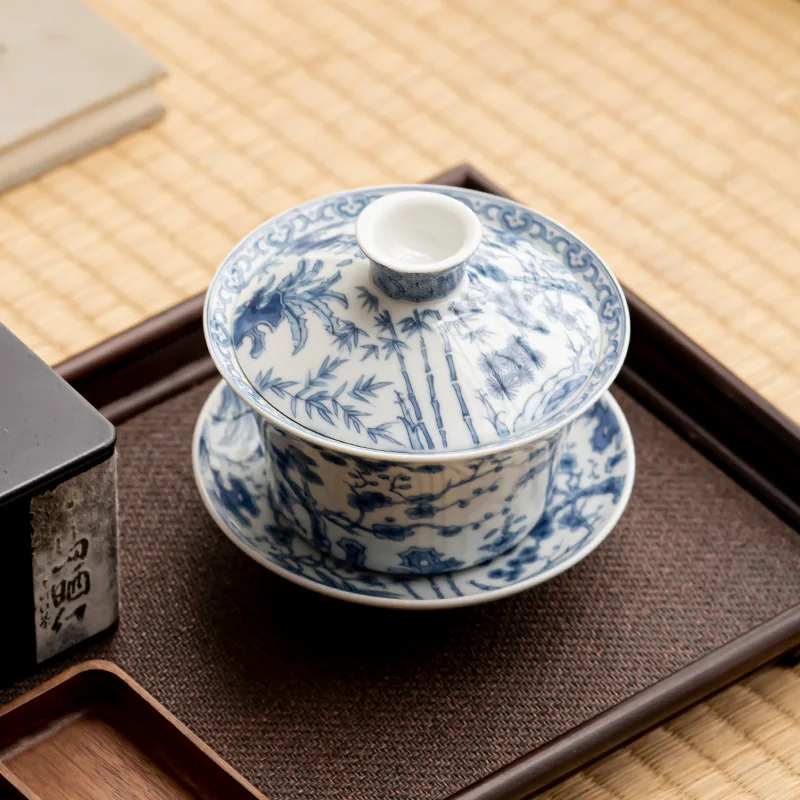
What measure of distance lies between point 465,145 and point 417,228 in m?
0.53

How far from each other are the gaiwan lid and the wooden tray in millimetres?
178

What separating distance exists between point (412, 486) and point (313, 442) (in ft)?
0.23

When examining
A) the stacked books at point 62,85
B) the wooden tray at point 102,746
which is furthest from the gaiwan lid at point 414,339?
the stacked books at point 62,85

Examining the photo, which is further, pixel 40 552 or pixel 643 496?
pixel 643 496

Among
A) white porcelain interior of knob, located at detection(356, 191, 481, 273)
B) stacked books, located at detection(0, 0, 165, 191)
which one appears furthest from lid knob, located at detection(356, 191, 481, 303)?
stacked books, located at detection(0, 0, 165, 191)

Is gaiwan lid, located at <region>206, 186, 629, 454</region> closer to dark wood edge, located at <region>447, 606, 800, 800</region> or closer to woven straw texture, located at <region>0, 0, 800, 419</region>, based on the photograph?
dark wood edge, located at <region>447, 606, 800, 800</region>

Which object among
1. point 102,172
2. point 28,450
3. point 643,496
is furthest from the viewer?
point 102,172

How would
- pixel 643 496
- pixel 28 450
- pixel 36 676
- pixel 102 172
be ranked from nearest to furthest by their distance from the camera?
pixel 28 450 → pixel 36 676 → pixel 643 496 → pixel 102 172

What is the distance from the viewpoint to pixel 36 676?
0.83m

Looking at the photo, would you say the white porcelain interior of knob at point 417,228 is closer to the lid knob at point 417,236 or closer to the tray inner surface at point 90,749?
the lid knob at point 417,236

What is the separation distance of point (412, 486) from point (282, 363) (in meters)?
0.10

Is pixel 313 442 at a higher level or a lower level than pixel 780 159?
higher

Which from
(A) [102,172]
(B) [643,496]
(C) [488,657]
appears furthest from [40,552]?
(A) [102,172]

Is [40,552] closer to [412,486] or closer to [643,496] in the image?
[412,486]
